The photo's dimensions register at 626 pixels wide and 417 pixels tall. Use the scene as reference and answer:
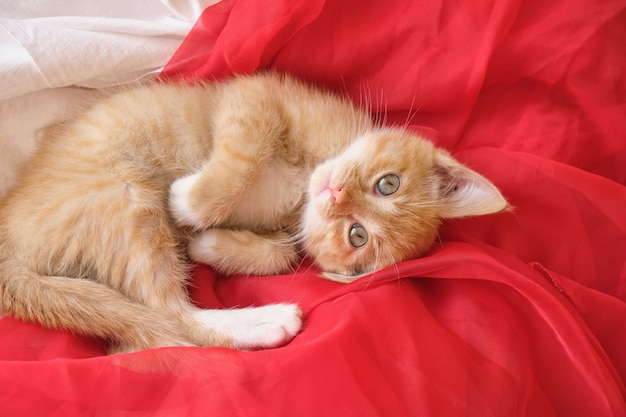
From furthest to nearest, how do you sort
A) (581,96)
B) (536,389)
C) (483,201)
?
(581,96) → (483,201) → (536,389)

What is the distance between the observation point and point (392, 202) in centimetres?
121

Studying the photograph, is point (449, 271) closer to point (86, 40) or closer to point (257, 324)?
point (257, 324)

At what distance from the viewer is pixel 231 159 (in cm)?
121

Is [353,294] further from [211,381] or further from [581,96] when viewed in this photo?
[581,96]

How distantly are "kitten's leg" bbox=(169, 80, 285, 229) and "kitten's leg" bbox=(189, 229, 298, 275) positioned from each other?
1.7 inches

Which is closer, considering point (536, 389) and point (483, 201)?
point (536, 389)

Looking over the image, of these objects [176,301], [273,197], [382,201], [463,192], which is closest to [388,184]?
[382,201]

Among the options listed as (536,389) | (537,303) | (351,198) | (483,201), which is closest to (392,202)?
(351,198)

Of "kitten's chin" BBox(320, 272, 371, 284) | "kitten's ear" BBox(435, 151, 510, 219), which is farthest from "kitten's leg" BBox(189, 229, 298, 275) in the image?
"kitten's ear" BBox(435, 151, 510, 219)

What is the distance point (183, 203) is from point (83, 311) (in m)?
0.31

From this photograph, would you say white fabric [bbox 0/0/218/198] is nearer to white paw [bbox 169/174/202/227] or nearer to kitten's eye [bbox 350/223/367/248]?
white paw [bbox 169/174/202/227]

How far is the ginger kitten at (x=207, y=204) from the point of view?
112 centimetres

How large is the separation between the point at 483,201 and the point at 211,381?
26.3 inches

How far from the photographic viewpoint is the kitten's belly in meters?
1.32
